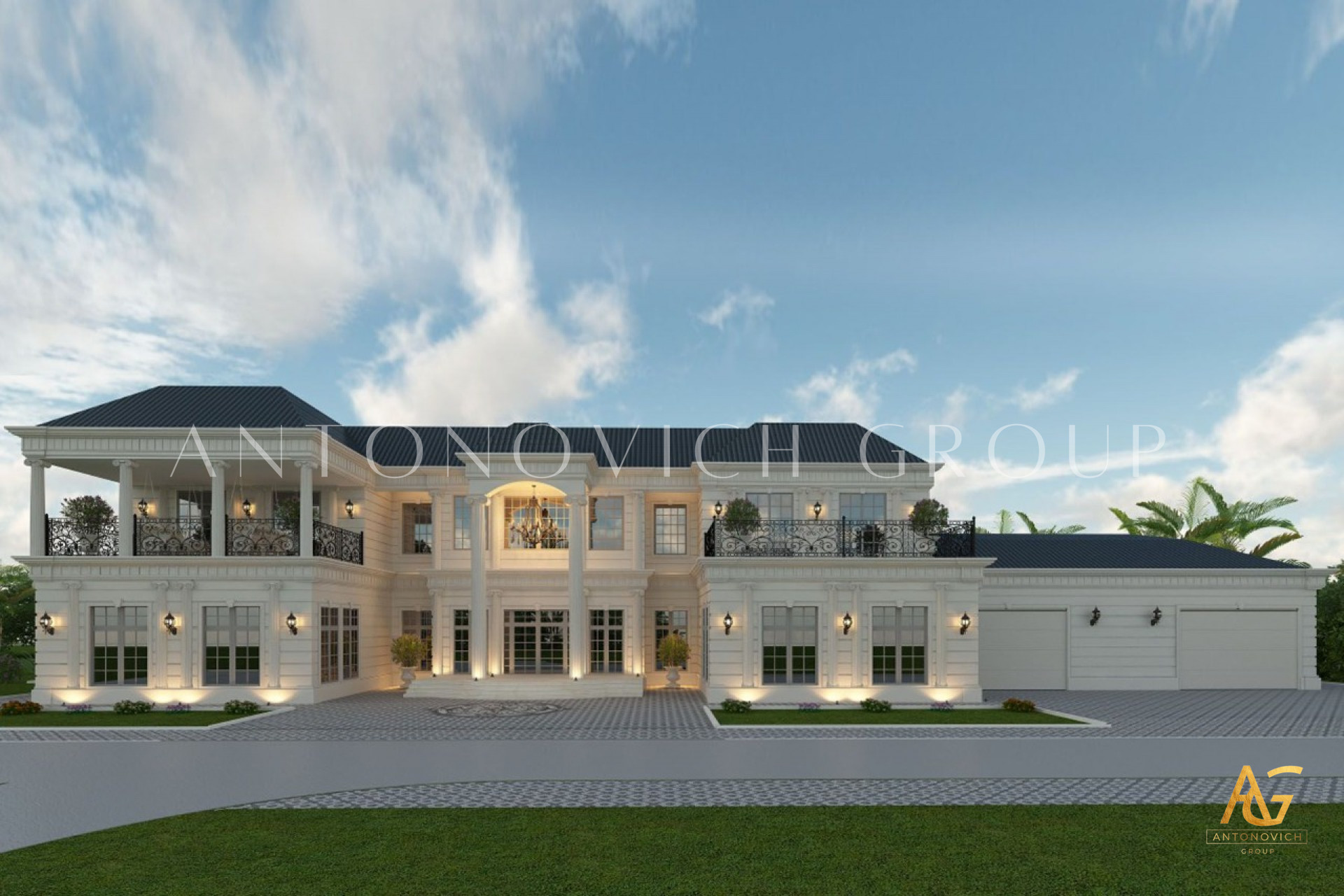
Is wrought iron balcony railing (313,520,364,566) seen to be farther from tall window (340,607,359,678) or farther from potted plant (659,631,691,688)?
potted plant (659,631,691,688)

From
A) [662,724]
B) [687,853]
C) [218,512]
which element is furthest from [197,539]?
[687,853]

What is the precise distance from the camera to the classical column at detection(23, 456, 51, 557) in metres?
22.8

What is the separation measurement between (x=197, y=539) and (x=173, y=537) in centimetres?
64

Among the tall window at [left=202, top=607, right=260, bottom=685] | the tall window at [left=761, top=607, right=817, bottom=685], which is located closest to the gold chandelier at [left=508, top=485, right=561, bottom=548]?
the tall window at [left=761, top=607, right=817, bottom=685]

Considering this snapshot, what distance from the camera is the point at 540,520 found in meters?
27.9

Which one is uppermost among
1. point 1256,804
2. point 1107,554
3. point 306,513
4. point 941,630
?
point 306,513

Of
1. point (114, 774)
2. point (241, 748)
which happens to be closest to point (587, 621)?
point (241, 748)

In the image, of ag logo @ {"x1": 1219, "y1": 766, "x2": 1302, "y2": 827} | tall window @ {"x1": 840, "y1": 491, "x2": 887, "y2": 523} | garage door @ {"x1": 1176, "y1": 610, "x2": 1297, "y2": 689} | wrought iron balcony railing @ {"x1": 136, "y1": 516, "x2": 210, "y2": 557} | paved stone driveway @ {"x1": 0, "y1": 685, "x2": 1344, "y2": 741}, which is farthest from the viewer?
garage door @ {"x1": 1176, "y1": 610, "x2": 1297, "y2": 689}

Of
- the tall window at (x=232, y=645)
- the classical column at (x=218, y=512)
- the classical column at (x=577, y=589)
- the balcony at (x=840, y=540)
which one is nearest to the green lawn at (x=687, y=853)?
the balcony at (x=840, y=540)

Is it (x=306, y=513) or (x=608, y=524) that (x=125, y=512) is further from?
(x=608, y=524)

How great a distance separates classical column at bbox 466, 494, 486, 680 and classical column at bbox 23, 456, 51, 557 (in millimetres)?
10498

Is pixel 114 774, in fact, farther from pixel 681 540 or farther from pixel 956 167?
pixel 956 167

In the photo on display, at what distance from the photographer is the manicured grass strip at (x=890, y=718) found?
61.5ft

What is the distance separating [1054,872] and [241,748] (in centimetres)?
1312
